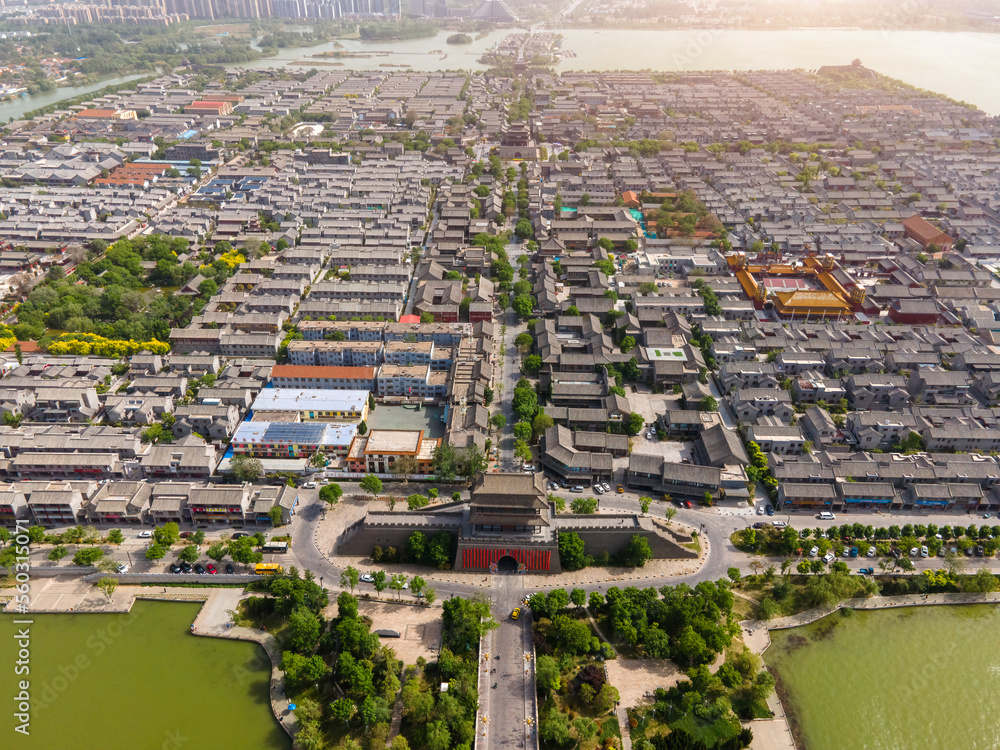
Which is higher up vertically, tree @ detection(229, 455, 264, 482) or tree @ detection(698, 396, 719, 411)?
tree @ detection(698, 396, 719, 411)

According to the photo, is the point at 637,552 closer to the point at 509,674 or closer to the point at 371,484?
the point at 509,674

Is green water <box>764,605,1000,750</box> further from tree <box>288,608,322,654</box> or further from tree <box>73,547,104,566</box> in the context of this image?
tree <box>73,547,104,566</box>

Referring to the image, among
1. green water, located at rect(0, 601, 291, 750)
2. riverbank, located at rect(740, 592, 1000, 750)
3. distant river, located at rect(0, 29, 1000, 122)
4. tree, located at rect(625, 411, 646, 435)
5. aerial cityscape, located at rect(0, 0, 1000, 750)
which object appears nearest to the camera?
riverbank, located at rect(740, 592, 1000, 750)

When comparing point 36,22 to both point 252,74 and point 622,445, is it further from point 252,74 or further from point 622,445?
point 622,445

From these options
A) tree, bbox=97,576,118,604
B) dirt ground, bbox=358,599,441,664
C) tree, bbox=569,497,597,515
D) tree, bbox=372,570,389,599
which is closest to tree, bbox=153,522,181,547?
tree, bbox=97,576,118,604

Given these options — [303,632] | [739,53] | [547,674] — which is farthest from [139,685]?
[739,53]

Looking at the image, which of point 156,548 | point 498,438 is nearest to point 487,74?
point 498,438
